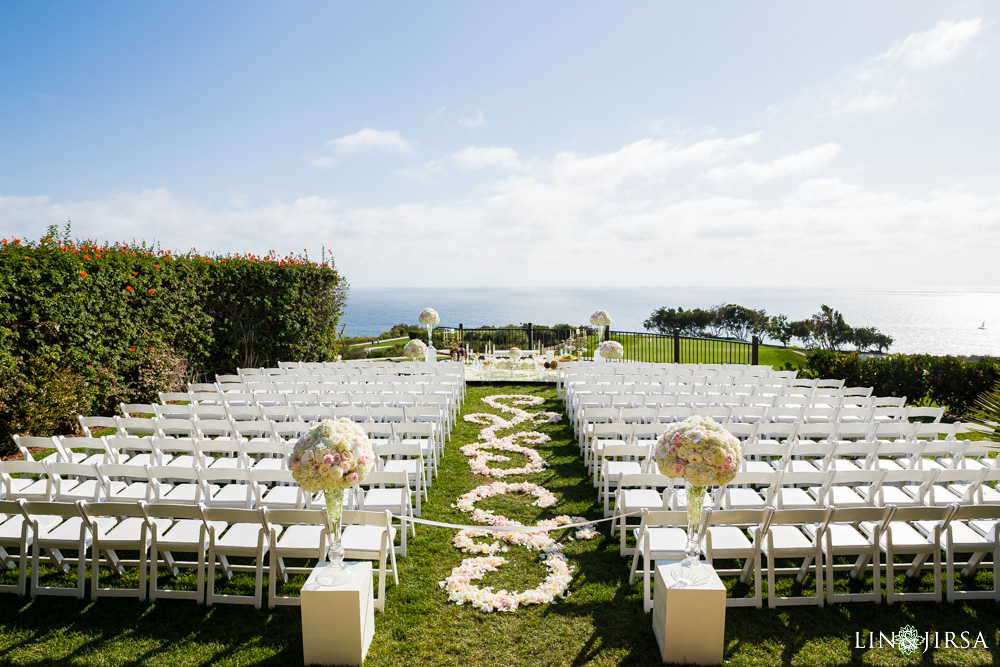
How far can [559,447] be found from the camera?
7699 millimetres

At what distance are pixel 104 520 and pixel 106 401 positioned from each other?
5.83 m

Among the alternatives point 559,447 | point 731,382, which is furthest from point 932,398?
point 559,447

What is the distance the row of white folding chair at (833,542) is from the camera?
136 inches

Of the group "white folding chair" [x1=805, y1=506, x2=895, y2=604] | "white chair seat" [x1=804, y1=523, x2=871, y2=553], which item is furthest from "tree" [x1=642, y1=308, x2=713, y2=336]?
"white folding chair" [x1=805, y1=506, x2=895, y2=604]

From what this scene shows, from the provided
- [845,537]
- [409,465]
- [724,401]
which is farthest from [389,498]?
[724,401]

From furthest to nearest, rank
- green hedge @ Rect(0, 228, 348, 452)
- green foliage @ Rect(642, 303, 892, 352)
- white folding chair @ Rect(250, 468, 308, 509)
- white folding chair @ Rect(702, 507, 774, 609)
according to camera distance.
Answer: green foliage @ Rect(642, 303, 892, 352)
green hedge @ Rect(0, 228, 348, 452)
white folding chair @ Rect(250, 468, 308, 509)
white folding chair @ Rect(702, 507, 774, 609)

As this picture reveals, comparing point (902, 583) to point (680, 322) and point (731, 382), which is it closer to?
point (731, 382)

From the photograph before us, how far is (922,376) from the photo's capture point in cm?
1038

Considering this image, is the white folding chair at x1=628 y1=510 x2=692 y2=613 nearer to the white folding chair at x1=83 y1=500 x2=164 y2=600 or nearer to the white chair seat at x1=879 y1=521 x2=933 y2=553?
the white chair seat at x1=879 y1=521 x2=933 y2=553

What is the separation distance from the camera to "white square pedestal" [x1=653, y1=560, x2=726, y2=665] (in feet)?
9.89

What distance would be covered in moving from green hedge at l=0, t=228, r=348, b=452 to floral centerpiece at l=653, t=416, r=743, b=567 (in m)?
8.62

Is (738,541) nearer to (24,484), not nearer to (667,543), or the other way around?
(667,543)

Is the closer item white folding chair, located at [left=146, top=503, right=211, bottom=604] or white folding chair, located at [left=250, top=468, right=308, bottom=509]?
white folding chair, located at [left=146, top=503, right=211, bottom=604]

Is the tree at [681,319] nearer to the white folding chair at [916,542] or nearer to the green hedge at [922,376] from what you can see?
the green hedge at [922,376]
